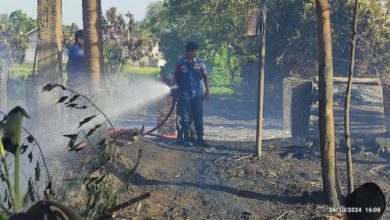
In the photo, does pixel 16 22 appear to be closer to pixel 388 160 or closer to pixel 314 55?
pixel 314 55

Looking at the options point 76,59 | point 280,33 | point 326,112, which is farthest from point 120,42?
point 326,112

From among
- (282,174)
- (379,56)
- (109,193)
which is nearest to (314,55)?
(379,56)

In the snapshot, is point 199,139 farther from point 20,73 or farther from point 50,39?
point 20,73

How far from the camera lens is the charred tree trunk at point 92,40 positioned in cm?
986

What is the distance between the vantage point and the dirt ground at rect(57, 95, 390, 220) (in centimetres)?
688

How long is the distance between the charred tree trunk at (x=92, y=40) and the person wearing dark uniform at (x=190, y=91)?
1.53 m

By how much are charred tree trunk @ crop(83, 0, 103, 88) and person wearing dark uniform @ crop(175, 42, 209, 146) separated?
1532 millimetres

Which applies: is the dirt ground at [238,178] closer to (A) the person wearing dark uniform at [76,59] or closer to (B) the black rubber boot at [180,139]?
(B) the black rubber boot at [180,139]

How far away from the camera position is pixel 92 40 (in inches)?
389

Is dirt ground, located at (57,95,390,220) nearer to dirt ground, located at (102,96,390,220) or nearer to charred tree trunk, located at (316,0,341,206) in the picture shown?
dirt ground, located at (102,96,390,220)

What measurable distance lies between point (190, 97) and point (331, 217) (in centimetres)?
479

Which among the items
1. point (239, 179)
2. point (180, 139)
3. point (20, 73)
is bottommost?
point (239, 179)

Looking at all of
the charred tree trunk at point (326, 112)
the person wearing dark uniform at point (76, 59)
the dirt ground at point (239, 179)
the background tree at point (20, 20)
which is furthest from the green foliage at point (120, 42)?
the background tree at point (20, 20)

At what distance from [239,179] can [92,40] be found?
376cm
